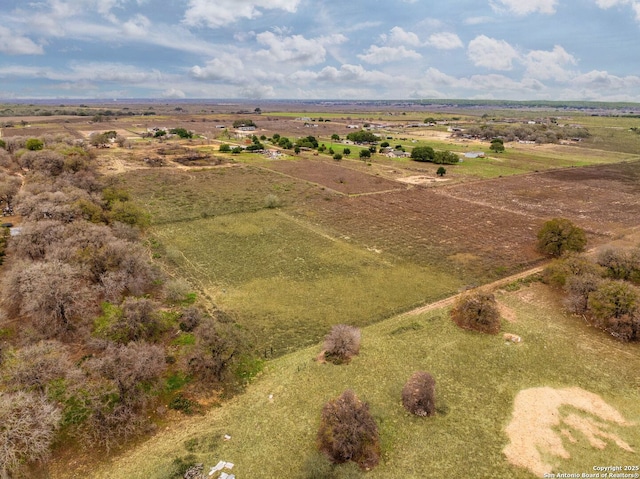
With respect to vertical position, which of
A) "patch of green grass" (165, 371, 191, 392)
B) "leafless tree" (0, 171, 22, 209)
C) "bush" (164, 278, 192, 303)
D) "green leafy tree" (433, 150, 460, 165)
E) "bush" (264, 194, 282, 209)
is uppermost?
"green leafy tree" (433, 150, 460, 165)

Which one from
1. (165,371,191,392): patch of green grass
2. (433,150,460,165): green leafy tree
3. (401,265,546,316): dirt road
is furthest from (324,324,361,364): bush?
(433,150,460,165): green leafy tree

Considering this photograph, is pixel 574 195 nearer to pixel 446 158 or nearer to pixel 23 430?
pixel 446 158

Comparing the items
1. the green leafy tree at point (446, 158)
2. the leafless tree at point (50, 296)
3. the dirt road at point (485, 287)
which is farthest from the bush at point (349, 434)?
the green leafy tree at point (446, 158)

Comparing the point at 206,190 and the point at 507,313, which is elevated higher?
the point at 206,190

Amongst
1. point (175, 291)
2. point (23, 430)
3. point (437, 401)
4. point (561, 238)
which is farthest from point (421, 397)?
point (561, 238)

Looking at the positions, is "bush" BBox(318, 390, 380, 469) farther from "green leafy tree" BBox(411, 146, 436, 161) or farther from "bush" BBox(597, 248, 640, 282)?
"green leafy tree" BBox(411, 146, 436, 161)

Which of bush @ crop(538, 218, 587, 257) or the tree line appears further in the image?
bush @ crop(538, 218, 587, 257)

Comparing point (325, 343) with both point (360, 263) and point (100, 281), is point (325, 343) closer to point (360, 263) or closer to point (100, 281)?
point (360, 263)

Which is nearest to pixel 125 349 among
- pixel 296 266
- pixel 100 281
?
pixel 100 281
